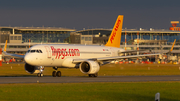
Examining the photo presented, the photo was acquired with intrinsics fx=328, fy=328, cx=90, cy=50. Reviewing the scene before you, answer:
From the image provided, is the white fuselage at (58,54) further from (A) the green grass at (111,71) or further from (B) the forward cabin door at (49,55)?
(A) the green grass at (111,71)

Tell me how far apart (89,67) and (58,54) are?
4.51 meters

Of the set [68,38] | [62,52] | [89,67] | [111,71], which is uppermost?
[68,38]

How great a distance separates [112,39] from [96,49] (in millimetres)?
6626

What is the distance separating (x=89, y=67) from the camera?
43.2m

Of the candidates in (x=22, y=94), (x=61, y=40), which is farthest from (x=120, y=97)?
(x=61, y=40)

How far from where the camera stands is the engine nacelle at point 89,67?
42.4 m

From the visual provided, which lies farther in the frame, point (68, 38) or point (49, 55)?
point (68, 38)

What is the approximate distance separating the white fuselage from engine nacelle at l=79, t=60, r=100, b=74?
2.24 metres

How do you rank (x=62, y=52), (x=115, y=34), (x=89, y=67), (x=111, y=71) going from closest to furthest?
(x=89, y=67)
(x=62, y=52)
(x=115, y=34)
(x=111, y=71)

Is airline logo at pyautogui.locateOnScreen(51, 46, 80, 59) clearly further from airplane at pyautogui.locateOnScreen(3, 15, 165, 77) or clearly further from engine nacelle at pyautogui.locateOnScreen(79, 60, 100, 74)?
engine nacelle at pyautogui.locateOnScreen(79, 60, 100, 74)

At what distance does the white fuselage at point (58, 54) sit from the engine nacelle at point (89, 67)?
2.24m

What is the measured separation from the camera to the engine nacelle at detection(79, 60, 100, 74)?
4244 centimetres

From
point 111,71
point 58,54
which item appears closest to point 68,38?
point 111,71

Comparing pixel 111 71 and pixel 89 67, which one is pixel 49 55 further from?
pixel 111 71
